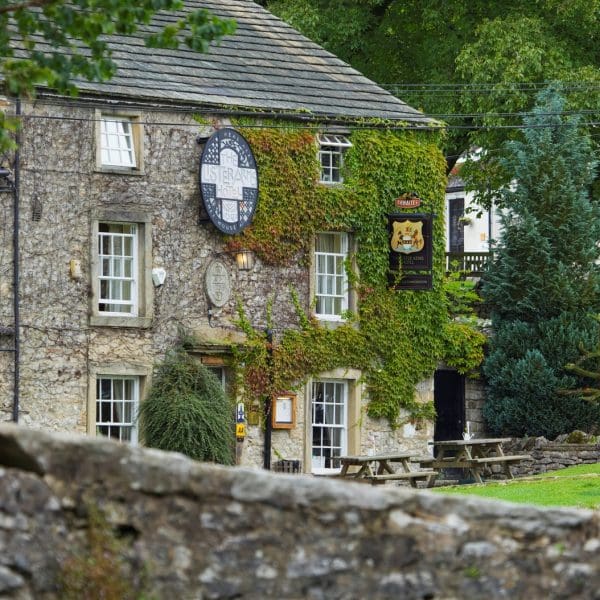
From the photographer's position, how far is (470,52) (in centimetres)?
3700

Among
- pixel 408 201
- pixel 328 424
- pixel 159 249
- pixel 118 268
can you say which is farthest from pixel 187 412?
pixel 408 201

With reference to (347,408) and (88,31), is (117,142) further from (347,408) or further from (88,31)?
(88,31)

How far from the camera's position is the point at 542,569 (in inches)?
303

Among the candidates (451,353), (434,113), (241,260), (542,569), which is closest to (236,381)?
(241,260)

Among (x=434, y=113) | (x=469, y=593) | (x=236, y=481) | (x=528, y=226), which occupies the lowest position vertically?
(x=469, y=593)

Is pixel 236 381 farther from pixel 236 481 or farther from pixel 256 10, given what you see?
pixel 236 481

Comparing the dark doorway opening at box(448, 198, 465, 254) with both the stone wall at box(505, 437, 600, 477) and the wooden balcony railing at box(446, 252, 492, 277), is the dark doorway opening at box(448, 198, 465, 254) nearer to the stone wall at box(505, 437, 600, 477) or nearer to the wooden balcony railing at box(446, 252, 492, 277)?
the wooden balcony railing at box(446, 252, 492, 277)

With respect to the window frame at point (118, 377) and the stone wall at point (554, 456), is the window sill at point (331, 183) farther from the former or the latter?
the stone wall at point (554, 456)

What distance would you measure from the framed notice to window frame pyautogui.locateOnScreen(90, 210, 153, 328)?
2.91 m

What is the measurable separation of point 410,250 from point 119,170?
6.05m

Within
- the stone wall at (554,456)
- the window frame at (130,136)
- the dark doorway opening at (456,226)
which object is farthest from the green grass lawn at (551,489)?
the dark doorway opening at (456,226)

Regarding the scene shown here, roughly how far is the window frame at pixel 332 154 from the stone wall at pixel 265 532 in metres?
23.5

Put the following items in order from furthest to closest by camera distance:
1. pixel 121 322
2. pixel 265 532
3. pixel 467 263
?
pixel 467 263 < pixel 121 322 < pixel 265 532

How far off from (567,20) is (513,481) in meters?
14.7
